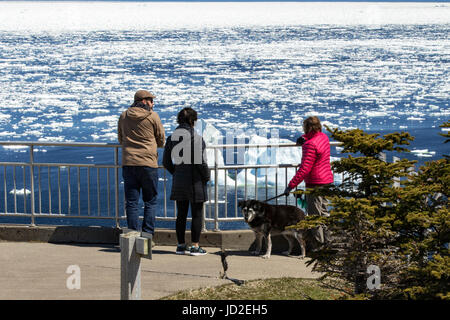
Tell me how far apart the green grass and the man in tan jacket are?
186cm

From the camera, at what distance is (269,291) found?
7.53 metres

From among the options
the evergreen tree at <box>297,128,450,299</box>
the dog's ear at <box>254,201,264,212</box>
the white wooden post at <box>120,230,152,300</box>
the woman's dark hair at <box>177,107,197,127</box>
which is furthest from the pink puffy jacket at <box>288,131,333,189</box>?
the white wooden post at <box>120,230,152,300</box>

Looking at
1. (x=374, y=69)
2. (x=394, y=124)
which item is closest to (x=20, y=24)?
(x=374, y=69)

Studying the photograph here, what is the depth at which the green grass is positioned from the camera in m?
7.30

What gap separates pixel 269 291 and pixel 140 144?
2476mm

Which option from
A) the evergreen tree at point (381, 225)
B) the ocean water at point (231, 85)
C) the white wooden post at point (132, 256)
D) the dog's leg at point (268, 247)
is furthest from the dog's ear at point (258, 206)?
the ocean water at point (231, 85)

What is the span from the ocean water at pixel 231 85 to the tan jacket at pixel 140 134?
69.9ft

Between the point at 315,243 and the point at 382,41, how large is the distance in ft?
309

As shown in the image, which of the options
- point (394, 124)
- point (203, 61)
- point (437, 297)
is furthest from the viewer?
point (203, 61)

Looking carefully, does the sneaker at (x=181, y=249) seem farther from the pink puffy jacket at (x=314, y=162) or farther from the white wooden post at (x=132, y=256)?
the white wooden post at (x=132, y=256)

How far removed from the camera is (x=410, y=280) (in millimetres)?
6828

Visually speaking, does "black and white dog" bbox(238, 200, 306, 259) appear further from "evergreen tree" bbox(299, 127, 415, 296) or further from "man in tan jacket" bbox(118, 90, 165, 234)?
"evergreen tree" bbox(299, 127, 415, 296)

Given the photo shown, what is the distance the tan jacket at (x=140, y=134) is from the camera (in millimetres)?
8820
